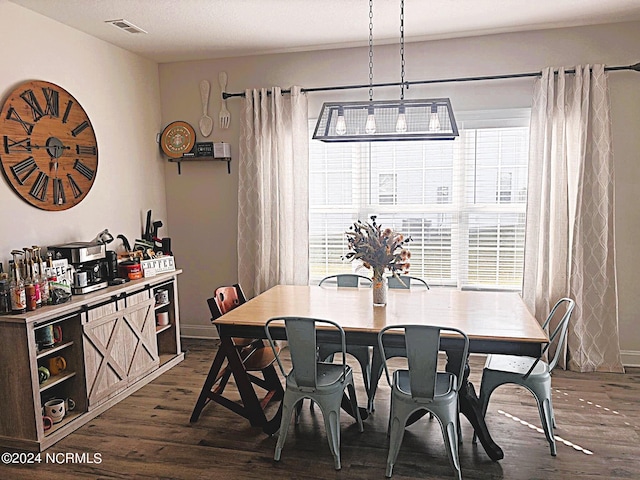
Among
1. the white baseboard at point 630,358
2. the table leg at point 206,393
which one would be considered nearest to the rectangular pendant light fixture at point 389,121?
the table leg at point 206,393

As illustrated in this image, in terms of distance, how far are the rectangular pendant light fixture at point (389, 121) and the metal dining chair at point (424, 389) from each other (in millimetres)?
1136

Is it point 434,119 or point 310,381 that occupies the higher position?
point 434,119

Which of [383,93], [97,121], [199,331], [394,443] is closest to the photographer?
[394,443]

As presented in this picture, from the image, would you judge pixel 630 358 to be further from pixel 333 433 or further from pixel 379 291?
pixel 333 433

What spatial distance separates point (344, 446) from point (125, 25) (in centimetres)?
337

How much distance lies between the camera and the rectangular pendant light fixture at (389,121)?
296 cm

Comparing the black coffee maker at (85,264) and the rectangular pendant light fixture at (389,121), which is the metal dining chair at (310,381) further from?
the black coffee maker at (85,264)

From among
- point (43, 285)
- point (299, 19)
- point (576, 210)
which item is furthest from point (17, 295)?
point (576, 210)

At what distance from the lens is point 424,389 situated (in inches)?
104

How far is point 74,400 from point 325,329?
1825mm

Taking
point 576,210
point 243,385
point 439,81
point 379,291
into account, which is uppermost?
point 439,81

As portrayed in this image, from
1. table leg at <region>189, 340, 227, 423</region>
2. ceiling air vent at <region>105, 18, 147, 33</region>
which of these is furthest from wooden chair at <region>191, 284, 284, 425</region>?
ceiling air vent at <region>105, 18, 147, 33</region>

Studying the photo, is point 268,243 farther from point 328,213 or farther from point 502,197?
point 502,197

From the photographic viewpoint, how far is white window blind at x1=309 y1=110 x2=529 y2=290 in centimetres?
444
